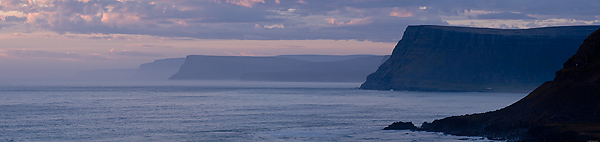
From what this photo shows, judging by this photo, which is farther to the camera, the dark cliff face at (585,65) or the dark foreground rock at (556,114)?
the dark cliff face at (585,65)

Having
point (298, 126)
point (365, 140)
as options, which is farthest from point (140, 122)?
point (365, 140)

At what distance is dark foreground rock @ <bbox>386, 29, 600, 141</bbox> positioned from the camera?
50.3m

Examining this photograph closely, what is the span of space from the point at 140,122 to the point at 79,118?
11697 mm

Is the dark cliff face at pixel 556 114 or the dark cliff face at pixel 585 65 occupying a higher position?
the dark cliff face at pixel 585 65

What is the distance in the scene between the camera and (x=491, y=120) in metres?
59.8

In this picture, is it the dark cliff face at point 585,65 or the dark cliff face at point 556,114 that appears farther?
the dark cliff face at point 585,65

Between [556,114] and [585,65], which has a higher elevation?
[585,65]

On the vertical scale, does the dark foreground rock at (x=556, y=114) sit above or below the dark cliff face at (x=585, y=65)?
below

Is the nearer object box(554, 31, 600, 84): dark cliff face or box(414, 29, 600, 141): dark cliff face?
box(414, 29, 600, 141): dark cliff face

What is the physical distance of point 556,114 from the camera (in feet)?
180

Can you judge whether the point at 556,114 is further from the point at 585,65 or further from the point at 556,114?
the point at 585,65

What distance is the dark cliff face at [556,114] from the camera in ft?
165

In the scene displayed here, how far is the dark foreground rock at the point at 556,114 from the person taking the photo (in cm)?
5030

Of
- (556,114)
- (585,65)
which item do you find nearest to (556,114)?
(556,114)
